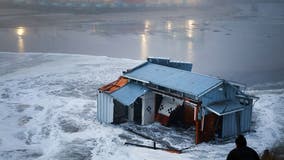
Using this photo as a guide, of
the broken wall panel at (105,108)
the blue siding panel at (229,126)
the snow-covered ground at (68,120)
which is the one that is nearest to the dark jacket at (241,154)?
the snow-covered ground at (68,120)

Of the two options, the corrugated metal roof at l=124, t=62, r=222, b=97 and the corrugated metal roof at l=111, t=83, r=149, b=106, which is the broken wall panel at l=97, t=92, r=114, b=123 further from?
the corrugated metal roof at l=124, t=62, r=222, b=97

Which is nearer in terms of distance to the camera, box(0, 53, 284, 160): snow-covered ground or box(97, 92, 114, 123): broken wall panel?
box(0, 53, 284, 160): snow-covered ground

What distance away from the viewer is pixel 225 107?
1482 centimetres

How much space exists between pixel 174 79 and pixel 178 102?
1070mm

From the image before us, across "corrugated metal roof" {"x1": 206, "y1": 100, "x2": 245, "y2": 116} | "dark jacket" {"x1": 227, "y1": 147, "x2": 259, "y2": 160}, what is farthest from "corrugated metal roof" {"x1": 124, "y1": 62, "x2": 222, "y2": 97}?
"dark jacket" {"x1": 227, "y1": 147, "x2": 259, "y2": 160}

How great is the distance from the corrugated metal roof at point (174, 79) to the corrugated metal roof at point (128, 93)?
0.41 metres

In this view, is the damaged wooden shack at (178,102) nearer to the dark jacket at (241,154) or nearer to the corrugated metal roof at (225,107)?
the corrugated metal roof at (225,107)

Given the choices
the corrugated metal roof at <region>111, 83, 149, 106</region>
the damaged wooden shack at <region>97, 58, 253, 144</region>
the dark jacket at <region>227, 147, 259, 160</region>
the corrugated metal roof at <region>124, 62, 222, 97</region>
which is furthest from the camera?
the corrugated metal roof at <region>111, 83, 149, 106</region>

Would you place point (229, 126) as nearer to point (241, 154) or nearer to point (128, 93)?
point (128, 93)

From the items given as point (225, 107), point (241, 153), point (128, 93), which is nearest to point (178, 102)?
point (128, 93)

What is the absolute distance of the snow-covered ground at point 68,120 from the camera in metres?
14.0

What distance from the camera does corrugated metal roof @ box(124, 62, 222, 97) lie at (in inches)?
598

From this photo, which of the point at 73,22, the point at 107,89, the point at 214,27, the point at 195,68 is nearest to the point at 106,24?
the point at 73,22

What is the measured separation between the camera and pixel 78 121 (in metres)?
17.4
